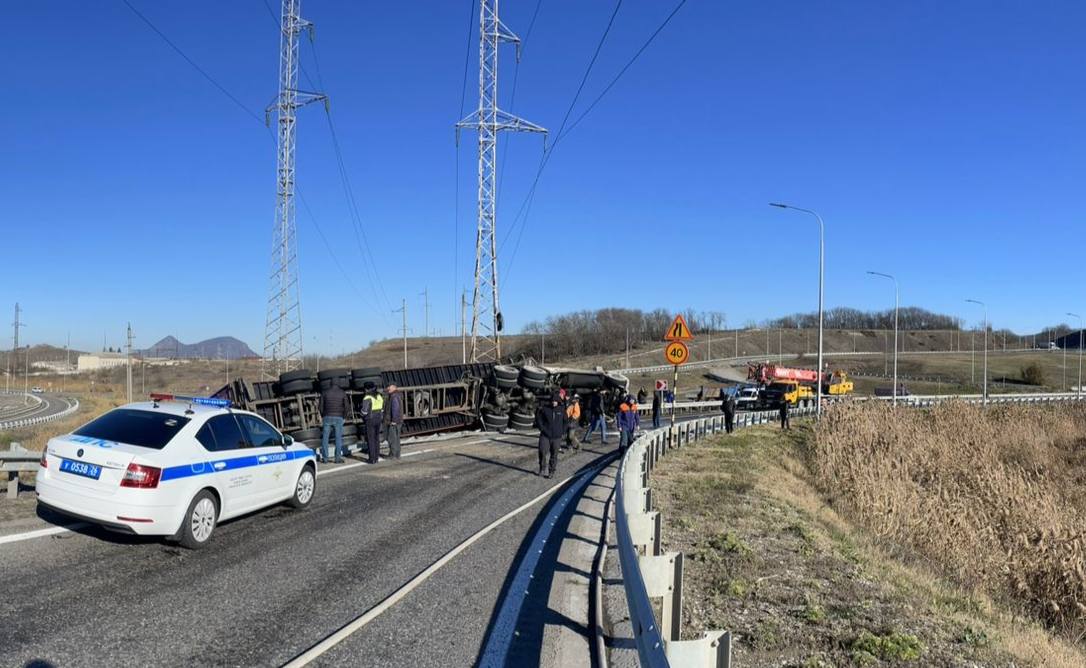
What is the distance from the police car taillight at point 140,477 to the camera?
7.61 meters

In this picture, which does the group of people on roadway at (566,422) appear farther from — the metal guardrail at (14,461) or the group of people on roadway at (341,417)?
the metal guardrail at (14,461)

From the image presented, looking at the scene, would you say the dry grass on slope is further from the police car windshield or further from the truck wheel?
the truck wheel

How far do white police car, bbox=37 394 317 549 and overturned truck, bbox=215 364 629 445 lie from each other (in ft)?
24.5

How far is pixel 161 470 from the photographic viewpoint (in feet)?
25.3

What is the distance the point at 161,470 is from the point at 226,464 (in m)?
1.07

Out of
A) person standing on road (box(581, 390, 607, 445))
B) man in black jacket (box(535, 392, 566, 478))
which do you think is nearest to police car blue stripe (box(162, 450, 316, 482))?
man in black jacket (box(535, 392, 566, 478))

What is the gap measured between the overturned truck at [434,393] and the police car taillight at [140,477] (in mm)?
8781

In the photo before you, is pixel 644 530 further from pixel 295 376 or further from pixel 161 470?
pixel 295 376

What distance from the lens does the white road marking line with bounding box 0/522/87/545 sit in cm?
801

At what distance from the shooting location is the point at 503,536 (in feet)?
30.8

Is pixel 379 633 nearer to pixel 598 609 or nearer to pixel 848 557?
pixel 598 609

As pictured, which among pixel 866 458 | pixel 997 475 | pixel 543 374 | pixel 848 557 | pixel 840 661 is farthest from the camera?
pixel 543 374

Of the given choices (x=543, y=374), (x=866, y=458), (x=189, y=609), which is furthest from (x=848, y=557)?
(x=543, y=374)

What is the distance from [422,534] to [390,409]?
25.3 ft
